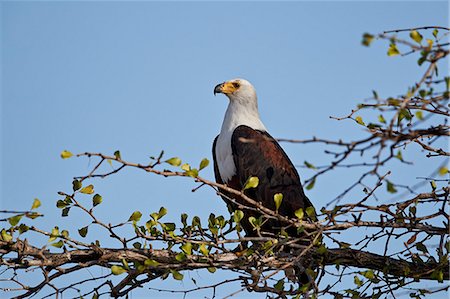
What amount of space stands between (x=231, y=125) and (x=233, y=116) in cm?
14

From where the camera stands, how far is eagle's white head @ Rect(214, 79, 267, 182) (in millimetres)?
5742

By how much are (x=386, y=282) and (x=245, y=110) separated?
2.65 metres

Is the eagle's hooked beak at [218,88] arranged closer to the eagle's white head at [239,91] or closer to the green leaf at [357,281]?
the eagle's white head at [239,91]

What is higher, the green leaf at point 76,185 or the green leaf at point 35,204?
the green leaf at point 76,185

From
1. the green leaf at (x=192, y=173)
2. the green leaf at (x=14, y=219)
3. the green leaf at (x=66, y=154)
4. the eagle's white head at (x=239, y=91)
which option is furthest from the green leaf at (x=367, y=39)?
the eagle's white head at (x=239, y=91)

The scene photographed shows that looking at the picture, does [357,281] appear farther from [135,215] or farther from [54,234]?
[54,234]

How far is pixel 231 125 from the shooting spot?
6.05 metres

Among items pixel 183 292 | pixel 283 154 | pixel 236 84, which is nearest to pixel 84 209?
pixel 183 292

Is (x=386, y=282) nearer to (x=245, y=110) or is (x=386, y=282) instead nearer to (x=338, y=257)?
(x=338, y=257)

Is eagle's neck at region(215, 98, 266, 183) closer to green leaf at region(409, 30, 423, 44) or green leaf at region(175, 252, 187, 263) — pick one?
green leaf at region(175, 252, 187, 263)

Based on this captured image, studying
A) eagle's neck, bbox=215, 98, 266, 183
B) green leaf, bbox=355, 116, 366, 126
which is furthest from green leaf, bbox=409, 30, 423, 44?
eagle's neck, bbox=215, 98, 266, 183

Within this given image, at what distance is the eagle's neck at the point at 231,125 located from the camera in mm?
5723

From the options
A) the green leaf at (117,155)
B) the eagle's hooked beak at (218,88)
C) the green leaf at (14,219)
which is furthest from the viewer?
the eagle's hooked beak at (218,88)

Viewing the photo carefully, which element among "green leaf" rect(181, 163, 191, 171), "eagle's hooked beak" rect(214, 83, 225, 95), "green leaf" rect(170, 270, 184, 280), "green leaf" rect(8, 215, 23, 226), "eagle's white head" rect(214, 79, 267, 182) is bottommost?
"green leaf" rect(170, 270, 184, 280)
